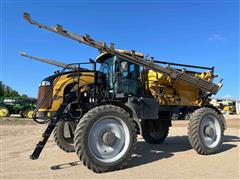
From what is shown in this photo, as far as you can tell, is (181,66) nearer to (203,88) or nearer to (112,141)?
(203,88)

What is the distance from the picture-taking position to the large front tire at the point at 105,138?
812cm

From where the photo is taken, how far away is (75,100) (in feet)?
30.9

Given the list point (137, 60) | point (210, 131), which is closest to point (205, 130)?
point (210, 131)

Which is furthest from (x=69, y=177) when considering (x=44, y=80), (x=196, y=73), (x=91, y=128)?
(x=196, y=73)

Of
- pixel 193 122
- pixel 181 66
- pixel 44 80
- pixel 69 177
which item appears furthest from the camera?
pixel 181 66

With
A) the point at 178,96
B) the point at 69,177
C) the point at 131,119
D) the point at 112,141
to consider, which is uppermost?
the point at 178,96

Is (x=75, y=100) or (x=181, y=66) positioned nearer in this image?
(x=75, y=100)

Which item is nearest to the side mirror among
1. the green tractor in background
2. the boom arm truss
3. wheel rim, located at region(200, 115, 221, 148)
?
the boom arm truss

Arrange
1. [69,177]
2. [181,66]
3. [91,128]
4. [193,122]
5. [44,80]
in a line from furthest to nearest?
[181,66] → [193,122] → [44,80] → [91,128] → [69,177]

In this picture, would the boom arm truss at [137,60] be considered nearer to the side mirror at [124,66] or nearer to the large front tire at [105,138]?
the side mirror at [124,66]

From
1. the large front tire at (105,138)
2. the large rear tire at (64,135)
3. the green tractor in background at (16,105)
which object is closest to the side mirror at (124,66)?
the large front tire at (105,138)

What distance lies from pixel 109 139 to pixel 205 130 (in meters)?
4.13

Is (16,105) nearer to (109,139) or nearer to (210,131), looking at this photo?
(210,131)

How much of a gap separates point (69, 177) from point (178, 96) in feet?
19.2
